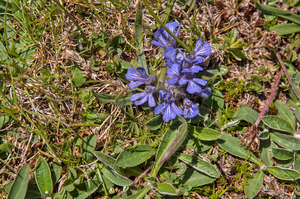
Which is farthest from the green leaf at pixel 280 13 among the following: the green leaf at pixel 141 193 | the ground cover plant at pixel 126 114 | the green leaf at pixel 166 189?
the green leaf at pixel 141 193

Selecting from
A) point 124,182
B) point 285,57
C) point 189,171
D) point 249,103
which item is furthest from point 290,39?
point 124,182

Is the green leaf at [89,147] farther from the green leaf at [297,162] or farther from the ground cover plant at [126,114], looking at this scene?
the green leaf at [297,162]

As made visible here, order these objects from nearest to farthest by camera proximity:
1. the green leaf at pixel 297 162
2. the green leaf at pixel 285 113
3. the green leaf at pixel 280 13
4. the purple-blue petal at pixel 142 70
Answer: the purple-blue petal at pixel 142 70 < the green leaf at pixel 297 162 < the green leaf at pixel 285 113 < the green leaf at pixel 280 13

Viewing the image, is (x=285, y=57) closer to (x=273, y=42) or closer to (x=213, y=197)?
(x=273, y=42)

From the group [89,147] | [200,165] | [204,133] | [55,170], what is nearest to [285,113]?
[204,133]

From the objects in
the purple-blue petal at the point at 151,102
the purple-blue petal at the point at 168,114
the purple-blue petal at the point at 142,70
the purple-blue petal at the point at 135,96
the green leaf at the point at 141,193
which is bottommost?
the green leaf at the point at 141,193

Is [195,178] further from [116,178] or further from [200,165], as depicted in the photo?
[116,178]
